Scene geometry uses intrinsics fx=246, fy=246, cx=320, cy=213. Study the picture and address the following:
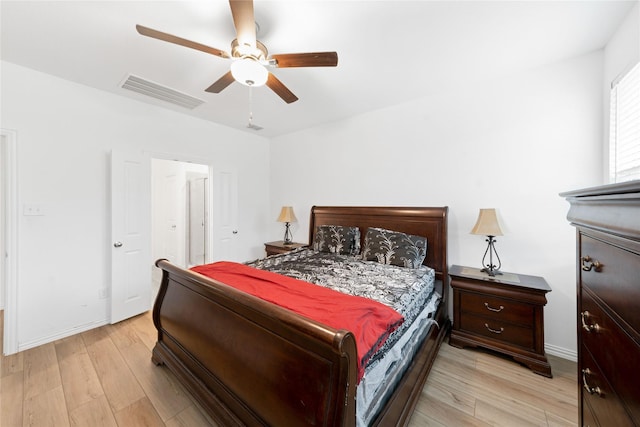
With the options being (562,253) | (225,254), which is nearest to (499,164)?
(562,253)

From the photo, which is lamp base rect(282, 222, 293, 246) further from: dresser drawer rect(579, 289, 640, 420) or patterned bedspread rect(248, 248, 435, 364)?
dresser drawer rect(579, 289, 640, 420)

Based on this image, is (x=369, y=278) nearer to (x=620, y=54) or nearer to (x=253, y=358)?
(x=253, y=358)

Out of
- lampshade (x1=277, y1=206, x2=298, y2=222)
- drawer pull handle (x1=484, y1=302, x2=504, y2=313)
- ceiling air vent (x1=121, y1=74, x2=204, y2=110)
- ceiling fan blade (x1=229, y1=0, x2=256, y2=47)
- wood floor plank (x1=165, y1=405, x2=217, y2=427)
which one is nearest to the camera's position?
ceiling fan blade (x1=229, y1=0, x2=256, y2=47)

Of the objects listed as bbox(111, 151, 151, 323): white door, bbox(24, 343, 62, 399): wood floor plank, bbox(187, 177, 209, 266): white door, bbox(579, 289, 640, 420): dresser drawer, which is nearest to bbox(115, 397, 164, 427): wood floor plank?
Result: bbox(24, 343, 62, 399): wood floor plank

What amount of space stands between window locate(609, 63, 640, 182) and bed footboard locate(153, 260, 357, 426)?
2183mm

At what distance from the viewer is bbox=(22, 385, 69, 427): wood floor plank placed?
5.05 ft

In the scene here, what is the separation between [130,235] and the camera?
2.96 m

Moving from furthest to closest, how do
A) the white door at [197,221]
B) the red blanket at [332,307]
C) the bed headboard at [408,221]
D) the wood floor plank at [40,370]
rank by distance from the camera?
1. the white door at [197,221]
2. the bed headboard at [408,221]
3. the wood floor plank at [40,370]
4. the red blanket at [332,307]

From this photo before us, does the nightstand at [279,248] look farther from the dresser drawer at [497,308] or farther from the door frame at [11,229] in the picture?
the door frame at [11,229]

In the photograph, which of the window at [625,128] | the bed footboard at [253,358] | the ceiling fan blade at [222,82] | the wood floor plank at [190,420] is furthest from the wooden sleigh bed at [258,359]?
the window at [625,128]

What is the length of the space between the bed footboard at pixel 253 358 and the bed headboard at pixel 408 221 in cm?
207

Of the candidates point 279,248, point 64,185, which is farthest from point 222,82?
point 279,248

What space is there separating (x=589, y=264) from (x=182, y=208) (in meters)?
5.58

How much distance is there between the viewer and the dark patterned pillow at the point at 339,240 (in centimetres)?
317
